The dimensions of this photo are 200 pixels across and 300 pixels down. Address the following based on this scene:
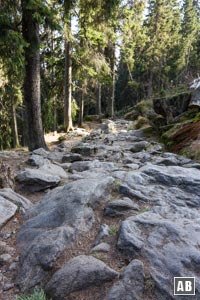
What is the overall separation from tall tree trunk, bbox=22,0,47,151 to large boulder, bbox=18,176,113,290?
4.46 m

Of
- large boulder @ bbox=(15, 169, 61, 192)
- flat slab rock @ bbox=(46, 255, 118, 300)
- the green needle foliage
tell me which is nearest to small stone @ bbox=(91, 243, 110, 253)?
flat slab rock @ bbox=(46, 255, 118, 300)

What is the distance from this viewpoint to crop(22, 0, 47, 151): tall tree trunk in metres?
8.55

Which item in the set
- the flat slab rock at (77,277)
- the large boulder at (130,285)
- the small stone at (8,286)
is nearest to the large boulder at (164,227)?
the large boulder at (130,285)

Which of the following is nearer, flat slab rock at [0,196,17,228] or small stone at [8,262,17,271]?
small stone at [8,262,17,271]

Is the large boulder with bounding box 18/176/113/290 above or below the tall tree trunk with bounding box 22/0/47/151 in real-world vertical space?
below

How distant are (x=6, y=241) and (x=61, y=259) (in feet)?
3.29

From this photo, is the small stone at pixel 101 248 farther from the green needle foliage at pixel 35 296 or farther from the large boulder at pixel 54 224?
the green needle foliage at pixel 35 296

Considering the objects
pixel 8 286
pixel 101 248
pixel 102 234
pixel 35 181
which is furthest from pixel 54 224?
pixel 35 181

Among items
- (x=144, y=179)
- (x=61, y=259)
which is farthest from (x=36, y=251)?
(x=144, y=179)

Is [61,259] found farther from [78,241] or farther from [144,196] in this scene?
[144,196]

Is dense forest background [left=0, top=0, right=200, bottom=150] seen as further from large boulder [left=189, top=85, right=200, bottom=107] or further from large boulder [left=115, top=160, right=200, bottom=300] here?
large boulder [left=115, top=160, right=200, bottom=300]

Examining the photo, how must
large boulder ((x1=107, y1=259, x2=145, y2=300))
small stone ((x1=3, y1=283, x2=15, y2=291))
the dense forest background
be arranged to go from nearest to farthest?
large boulder ((x1=107, y1=259, x2=145, y2=300)) < small stone ((x1=3, y1=283, x2=15, y2=291)) < the dense forest background

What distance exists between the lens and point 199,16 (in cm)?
4838

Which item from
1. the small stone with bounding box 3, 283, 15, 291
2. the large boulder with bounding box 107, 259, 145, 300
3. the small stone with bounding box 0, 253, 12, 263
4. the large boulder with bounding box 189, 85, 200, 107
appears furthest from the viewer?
the large boulder with bounding box 189, 85, 200, 107
